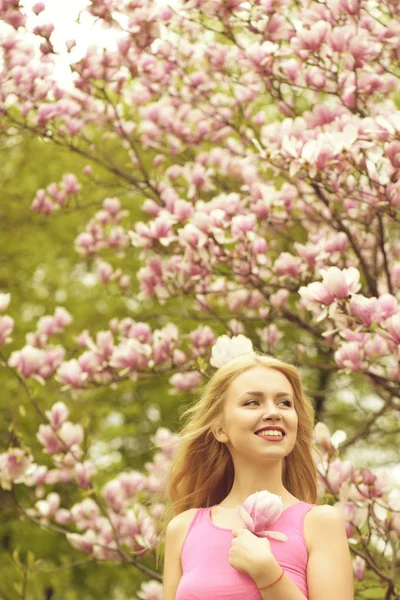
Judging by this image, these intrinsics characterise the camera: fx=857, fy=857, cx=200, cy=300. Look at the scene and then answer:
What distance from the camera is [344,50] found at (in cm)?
375

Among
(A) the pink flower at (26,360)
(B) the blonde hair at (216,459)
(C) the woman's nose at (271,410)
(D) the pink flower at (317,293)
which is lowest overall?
(A) the pink flower at (26,360)

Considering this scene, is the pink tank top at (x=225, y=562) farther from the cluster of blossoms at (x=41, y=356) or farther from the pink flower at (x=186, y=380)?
the pink flower at (x=186, y=380)

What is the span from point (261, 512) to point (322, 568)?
25cm

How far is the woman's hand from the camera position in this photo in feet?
6.47

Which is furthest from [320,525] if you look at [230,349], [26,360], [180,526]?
[26,360]

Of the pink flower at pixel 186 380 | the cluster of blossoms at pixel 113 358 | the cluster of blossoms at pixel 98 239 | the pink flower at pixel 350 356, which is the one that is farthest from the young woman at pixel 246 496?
the cluster of blossoms at pixel 98 239

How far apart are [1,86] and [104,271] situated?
1.30m

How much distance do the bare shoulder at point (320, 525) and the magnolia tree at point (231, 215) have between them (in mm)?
774

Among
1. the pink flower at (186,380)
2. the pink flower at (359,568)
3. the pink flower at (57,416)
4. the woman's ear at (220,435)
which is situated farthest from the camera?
the pink flower at (186,380)

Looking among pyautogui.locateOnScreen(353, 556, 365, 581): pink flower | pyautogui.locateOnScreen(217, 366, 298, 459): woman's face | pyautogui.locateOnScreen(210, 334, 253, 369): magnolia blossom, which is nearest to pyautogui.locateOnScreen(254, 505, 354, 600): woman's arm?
pyautogui.locateOnScreen(217, 366, 298, 459): woman's face

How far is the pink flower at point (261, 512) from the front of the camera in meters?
1.98

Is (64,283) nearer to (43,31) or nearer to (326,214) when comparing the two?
(326,214)

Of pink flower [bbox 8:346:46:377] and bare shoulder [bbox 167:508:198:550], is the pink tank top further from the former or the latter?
pink flower [bbox 8:346:46:377]

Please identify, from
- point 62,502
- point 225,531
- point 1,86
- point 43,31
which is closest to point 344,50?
point 43,31
